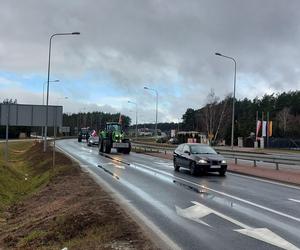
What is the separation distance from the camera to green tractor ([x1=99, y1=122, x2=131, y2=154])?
48.9 metres

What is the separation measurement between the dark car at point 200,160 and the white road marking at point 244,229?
10.7 metres

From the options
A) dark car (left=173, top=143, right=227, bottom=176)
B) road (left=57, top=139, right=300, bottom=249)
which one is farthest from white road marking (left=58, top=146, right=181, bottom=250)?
dark car (left=173, top=143, right=227, bottom=176)

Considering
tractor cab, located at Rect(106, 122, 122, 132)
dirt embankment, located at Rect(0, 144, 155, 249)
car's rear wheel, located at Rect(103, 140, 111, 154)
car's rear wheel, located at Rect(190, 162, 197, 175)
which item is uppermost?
tractor cab, located at Rect(106, 122, 122, 132)

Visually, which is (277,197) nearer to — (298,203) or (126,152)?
(298,203)

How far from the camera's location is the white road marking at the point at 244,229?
8.87 metres

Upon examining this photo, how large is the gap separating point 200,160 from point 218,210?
38.4ft

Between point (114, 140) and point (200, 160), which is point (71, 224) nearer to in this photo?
point (200, 160)

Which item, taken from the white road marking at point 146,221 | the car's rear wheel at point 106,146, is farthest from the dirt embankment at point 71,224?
the car's rear wheel at point 106,146

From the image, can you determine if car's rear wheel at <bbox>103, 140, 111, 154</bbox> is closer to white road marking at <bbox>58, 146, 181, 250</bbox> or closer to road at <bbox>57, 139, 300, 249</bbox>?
road at <bbox>57, 139, 300, 249</bbox>

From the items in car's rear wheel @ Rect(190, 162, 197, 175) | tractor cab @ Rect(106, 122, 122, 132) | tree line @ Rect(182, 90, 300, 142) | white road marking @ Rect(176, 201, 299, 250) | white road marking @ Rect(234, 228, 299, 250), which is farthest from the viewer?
tree line @ Rect(182, 90, 300, 142)

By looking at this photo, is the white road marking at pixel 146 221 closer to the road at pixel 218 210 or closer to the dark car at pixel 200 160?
the road at pixel 218 210

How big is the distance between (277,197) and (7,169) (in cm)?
1488

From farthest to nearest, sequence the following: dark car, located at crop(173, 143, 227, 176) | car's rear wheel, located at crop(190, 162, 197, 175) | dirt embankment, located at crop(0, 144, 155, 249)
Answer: car's rear wheel, located at crop(190, 162, 197, 175), dark car, located at crop(173, 143, 227, 176), dirt embankment, located at crop(0, 144, 155, 249)

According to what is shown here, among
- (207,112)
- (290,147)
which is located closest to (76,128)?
(207,112)
